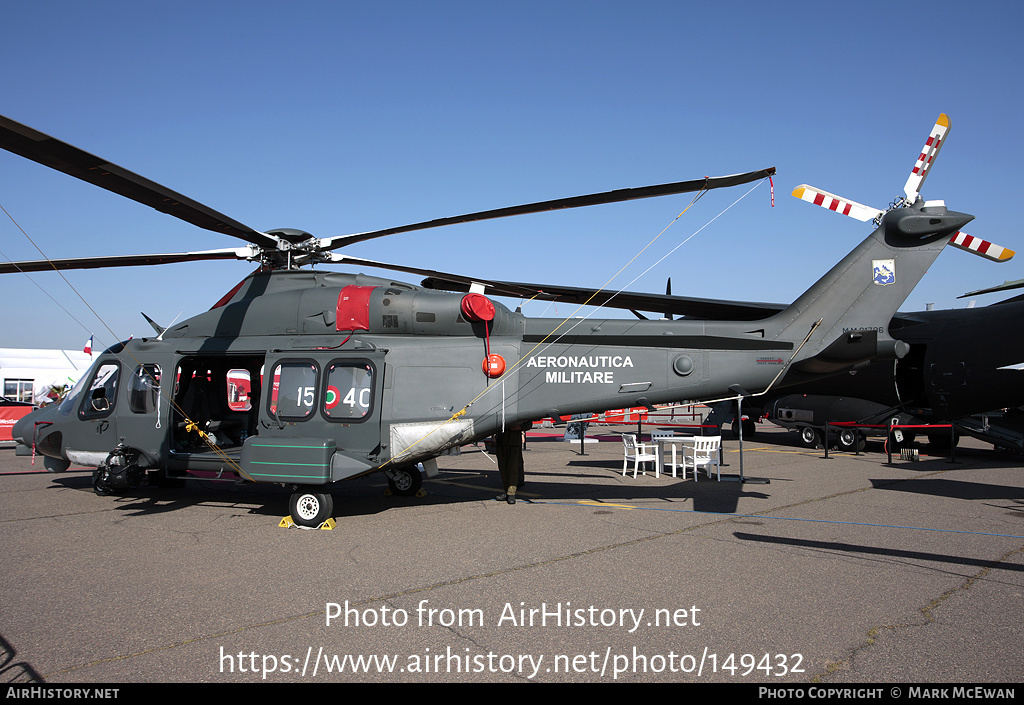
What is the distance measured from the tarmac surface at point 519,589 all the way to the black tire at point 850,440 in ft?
26.7

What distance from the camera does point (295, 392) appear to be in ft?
29.3

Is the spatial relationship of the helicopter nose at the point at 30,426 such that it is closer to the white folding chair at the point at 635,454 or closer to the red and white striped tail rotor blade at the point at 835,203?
the white folding chair at the point at 635,454

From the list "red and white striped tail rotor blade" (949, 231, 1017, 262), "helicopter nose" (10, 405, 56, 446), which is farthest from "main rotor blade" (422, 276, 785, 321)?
"helicopter nose" (10, 405, 56, 446)

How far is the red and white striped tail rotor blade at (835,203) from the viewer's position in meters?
8.88

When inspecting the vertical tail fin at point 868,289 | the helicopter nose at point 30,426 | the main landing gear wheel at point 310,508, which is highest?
the vertical tail fin at point 868,289

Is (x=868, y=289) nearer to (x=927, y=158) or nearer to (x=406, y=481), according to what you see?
(x=927, y=158)

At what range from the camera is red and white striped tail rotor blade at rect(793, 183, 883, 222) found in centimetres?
888

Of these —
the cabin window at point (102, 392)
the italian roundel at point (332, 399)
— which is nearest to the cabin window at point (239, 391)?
the cabin window at point (102, 392)

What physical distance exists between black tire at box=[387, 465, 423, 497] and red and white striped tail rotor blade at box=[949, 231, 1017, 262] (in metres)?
8.85

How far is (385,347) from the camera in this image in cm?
899

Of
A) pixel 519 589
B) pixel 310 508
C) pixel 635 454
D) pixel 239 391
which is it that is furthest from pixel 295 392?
pixel 635 454

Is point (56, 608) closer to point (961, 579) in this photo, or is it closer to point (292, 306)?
point (292, 306)

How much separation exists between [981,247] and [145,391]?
12644 millimetres

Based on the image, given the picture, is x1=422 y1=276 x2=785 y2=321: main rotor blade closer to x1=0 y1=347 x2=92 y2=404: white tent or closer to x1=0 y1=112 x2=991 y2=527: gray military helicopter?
x1=0 y1=112 x2=991 y2=527: gray military helicopter
